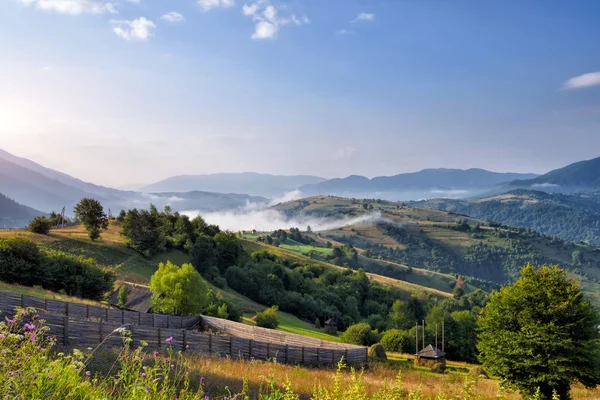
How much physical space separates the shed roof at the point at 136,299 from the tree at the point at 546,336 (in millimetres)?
34880

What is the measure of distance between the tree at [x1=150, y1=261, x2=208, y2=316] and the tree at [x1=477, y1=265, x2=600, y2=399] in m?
28.0

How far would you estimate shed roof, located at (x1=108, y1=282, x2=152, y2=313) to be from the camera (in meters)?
46.8

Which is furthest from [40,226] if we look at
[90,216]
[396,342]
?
[396,342]

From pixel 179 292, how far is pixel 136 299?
907 cm

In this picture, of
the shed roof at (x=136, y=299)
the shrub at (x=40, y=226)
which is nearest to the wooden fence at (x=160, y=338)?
the shed roof at (x=136, y=299)

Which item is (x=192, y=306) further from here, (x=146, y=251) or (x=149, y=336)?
(x=146, y=251)

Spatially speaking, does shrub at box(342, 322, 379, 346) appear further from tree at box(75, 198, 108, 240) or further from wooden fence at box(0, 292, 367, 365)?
tree at box(75, 198, 108, 240)

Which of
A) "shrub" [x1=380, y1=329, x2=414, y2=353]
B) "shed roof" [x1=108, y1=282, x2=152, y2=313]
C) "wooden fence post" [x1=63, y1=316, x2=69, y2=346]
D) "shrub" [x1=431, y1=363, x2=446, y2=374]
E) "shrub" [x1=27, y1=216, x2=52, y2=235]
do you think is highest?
"shrub" [x1=27, y1=216, x2=52, y2=235]

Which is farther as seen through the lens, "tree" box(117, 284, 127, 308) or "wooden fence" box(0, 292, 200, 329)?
"tree" box(117, 284, 127, 308)

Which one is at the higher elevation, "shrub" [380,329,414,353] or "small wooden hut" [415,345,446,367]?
"small wooden hut" [415,345,446,367]

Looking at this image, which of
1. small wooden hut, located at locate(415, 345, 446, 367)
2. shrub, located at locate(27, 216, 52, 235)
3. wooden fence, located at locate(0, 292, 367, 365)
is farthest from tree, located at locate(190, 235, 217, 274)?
wooden fence, located at locate(0, 292, 367, 365)

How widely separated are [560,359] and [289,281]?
3122 inches

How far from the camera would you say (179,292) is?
4247 cm

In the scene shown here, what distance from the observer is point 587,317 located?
2439 centimetres
